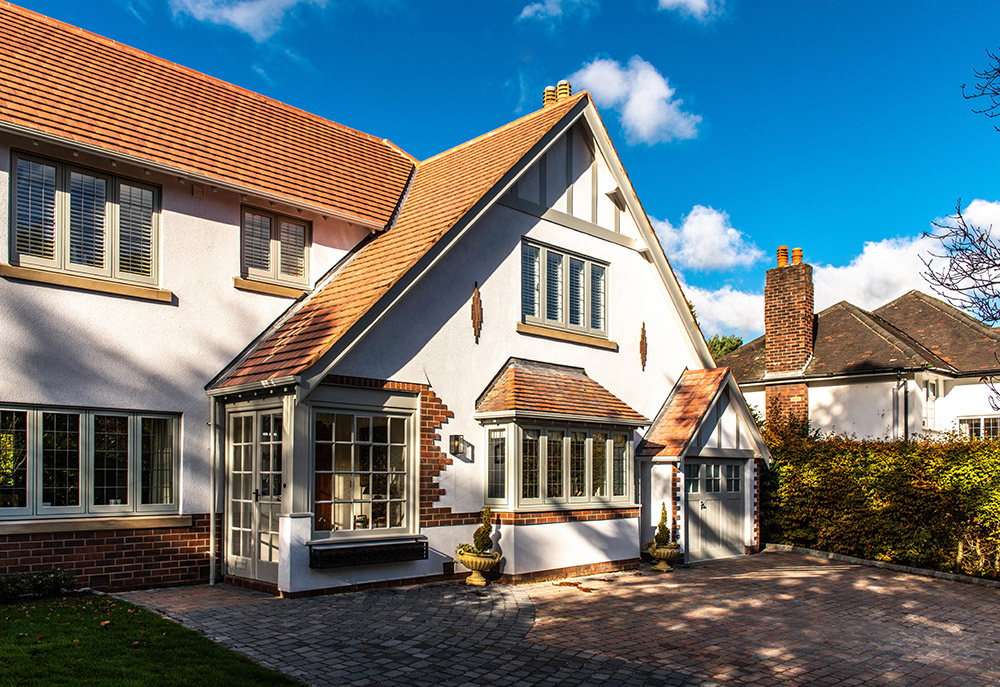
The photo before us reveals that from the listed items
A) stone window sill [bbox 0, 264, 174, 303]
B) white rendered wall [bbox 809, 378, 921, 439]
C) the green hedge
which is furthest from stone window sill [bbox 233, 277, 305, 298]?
white rendered wall [bbox 809, 378, 921, 439]

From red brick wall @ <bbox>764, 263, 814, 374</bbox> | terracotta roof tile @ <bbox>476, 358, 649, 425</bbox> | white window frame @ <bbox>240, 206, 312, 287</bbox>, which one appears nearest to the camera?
white window frame @ <bbox>240, 206, 312, 287</bbox>

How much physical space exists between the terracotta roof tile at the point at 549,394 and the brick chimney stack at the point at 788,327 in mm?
11251

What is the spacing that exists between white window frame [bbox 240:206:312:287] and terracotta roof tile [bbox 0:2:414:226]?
0.44m

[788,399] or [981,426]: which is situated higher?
[788,399]

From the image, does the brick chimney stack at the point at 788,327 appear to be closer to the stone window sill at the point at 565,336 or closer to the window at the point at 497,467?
the stone window sill at the point at 565,336

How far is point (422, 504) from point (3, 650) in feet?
19.1

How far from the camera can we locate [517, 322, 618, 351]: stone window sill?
46.5 feet

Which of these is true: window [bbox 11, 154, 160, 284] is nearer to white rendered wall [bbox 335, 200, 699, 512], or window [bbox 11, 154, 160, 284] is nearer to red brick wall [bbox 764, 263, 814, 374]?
white rendered wall [bbox 335, 200, 699, 512]

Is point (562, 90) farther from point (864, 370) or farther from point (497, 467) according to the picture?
point (864, 370)

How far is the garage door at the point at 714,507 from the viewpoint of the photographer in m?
15.8

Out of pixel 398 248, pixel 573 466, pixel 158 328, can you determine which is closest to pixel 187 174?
pixel 158 328

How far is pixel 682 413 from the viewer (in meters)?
16.5

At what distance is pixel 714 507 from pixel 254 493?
9.49 meters

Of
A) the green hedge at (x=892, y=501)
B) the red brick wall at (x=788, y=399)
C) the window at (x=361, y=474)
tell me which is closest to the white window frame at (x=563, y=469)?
the window at (x=361, y=474)
